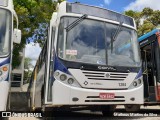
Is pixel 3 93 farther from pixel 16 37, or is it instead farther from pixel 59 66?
pixel 16 37

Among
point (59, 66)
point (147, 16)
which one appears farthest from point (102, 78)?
point (147, 16)

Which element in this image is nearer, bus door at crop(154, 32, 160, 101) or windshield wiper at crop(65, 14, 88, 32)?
windshield wiper at crop(65, 14, 88, 32)

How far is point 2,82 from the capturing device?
7.25m

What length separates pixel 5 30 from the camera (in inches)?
308

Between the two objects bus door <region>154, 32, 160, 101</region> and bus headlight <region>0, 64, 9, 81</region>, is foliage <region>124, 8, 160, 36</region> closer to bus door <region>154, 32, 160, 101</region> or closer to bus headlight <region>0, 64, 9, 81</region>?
bus door <region>154, 32, 160, 101</region>

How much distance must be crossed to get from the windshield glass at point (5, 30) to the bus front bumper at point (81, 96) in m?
1.58

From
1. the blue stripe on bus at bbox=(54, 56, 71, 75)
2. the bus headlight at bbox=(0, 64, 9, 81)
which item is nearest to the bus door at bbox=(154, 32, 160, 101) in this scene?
the blue stripe on bus at bbox=(54, 56, 71, 75)

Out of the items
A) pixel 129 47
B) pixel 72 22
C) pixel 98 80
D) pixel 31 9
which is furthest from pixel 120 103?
pixel 31 9

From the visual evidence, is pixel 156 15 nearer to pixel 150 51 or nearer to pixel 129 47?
pixel 150 51

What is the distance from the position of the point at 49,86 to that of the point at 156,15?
25694 mm

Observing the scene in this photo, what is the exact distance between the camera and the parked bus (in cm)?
1088

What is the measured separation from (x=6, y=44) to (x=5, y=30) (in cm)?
40

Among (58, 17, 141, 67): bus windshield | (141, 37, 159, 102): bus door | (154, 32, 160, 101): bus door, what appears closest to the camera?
(58, 17, 141, 67): bus windshield

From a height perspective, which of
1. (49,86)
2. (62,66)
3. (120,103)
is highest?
(62,66)
